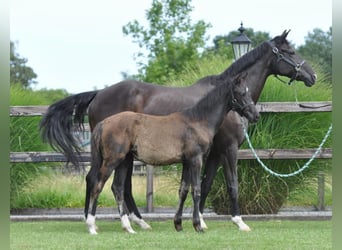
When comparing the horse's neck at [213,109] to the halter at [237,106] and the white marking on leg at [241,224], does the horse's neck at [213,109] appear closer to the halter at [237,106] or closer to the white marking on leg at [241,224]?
the halter at [237,106]

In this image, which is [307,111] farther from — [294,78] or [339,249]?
[339,249]

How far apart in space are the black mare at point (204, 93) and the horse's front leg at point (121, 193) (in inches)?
29.2

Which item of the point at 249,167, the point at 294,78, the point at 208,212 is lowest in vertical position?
the point at 208,212

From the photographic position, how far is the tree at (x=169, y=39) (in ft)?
66.1

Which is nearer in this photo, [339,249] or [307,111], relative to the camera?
[339,249]

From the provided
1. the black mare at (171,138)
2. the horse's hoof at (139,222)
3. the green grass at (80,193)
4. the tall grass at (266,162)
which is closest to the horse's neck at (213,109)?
the black mare at (171,138)

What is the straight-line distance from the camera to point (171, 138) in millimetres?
6305

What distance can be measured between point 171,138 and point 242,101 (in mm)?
907

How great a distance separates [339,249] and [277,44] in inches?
256

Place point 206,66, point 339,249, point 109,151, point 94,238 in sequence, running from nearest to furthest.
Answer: point 339,249
point 94,238
point 109,151
point 206,66

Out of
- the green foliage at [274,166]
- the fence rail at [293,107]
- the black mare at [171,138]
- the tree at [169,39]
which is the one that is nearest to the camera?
the black mare at [171,138]

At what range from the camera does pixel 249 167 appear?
8.23 meters

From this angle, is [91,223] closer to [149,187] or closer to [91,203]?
[91,203]

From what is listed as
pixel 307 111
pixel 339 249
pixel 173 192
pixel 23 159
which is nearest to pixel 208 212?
pixel 173 192
